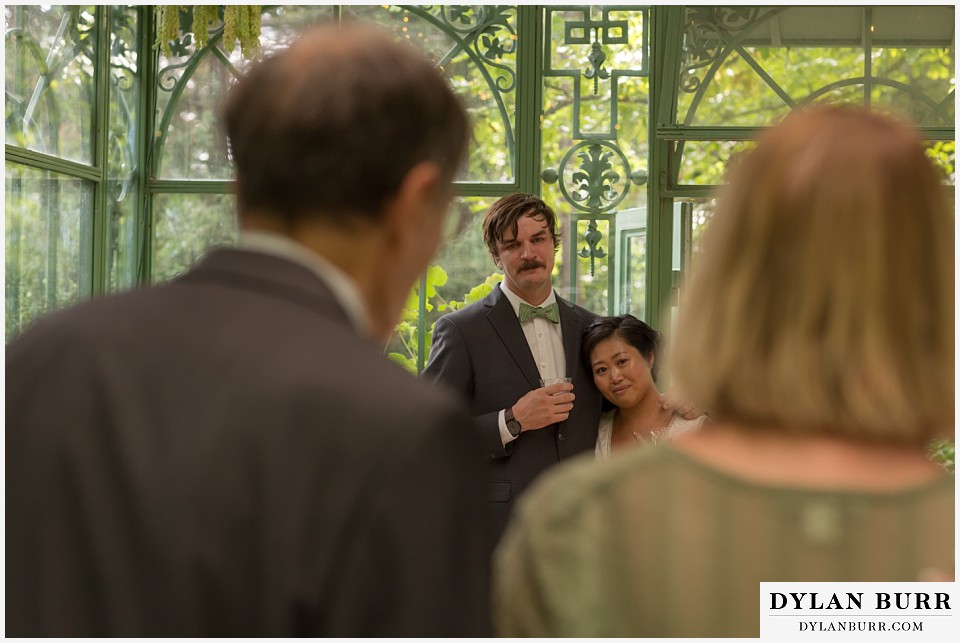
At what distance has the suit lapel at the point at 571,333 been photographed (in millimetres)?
3752

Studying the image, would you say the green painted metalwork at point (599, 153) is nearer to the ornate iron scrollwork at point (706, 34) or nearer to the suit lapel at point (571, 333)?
the ornate iron scrollwork at point (706, 34)

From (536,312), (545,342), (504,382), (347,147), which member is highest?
(347,147)

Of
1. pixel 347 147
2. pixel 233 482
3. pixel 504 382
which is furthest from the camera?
pixel 504 382

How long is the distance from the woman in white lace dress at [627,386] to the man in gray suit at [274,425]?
8.43 ft

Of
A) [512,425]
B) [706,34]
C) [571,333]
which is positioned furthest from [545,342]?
[706,34]

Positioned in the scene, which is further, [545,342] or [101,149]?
Result: [101,149]

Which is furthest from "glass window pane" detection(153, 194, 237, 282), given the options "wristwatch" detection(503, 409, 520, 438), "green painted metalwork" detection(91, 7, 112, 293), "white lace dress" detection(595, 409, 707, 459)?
"white lace dress" detection(595, 409, 707, 459)

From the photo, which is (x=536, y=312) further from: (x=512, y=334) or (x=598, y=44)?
(x=598, y=44)

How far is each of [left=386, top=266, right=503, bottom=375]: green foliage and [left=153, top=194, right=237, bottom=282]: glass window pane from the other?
931mm

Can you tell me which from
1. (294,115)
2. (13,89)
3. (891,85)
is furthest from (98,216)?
(294,115)

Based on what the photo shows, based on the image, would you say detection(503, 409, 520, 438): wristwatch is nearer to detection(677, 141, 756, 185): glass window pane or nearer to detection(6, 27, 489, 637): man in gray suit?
detection(677, 141, 756, 185): glass window pane

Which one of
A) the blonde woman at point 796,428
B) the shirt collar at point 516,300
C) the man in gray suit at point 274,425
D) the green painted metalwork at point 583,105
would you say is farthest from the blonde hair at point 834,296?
the green painted metalwork at point 583,105

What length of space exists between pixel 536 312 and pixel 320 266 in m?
2.83

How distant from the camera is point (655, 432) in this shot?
11.5 feet
